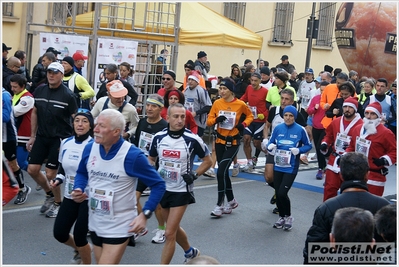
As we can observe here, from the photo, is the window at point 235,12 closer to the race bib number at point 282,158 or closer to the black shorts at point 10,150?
the race bib number at point 282,158

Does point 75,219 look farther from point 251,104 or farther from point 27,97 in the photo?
point 251,104

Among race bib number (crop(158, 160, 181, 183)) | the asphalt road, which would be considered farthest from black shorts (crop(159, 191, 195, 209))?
the asphalt road

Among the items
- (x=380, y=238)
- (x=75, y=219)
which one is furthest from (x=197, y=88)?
(x=380, y=238)

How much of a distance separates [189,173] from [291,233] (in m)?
2.43

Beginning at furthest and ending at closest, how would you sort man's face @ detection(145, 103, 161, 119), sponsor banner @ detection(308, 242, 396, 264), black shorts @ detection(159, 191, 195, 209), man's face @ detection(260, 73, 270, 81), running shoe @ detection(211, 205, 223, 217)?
1. man's face @ detection(260, 73, 270, 81)
2. running shoe @ detection(211, 205, 223, 217)
3. man's face @ detection(145, 103, 161, 119)
4. black shorts @ detection(159, 191, 195, 209)
5. sponsor banner @ detection(308, 242, 396, 264)

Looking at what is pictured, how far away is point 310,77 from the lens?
683 inches

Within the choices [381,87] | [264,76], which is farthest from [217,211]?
[381,87]

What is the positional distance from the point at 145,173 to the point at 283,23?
23.5 metres

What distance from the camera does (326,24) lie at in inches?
1194

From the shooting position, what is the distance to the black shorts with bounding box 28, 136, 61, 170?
28.4ft

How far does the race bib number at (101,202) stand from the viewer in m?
5.40

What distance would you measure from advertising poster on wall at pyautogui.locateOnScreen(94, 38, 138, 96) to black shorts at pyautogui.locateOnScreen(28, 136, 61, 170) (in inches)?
217

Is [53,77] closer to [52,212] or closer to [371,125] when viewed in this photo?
[52,212]

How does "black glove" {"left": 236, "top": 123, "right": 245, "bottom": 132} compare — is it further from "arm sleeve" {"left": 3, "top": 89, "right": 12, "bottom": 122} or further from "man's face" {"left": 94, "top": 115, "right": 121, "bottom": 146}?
"man's face" {"left": 94, "top": 115, "right": 121, "bottom": 146}
